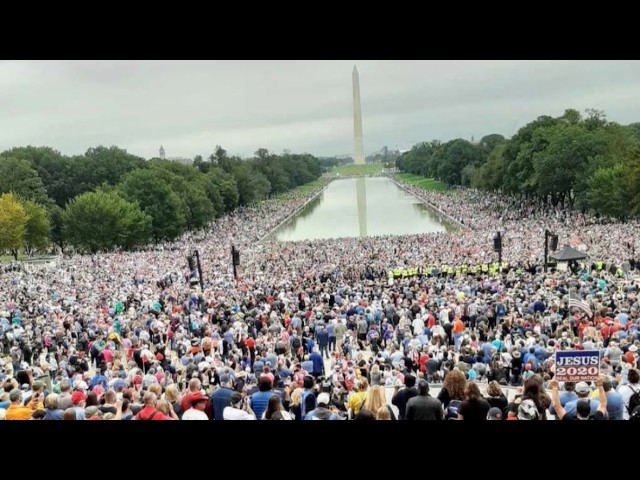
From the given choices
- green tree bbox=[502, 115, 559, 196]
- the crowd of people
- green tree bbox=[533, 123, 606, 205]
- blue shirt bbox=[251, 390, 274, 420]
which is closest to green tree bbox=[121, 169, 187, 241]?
the crowd of people

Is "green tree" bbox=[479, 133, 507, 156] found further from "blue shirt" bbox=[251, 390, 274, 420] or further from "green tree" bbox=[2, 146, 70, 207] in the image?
"blue shirt" bbox=[251, 390, 274, 420]

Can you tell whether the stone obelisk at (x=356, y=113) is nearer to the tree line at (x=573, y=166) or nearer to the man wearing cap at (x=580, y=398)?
the tree line at (x=573, y=166)

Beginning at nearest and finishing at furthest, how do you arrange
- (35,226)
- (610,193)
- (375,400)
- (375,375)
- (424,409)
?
(424,409) → (375,400) → (375,375) → (610,193) → (35,226)

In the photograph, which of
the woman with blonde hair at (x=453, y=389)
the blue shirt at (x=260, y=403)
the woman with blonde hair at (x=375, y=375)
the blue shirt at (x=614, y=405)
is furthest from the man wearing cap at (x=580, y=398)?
the woman with blonde hair at (x=375, y=375)

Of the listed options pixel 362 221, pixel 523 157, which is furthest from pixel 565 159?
pixel 362 221

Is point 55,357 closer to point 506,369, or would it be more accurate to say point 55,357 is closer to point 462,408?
point 506,369

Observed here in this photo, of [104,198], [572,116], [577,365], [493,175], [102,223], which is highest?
[572,116]

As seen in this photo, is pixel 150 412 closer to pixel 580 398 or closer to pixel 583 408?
pixel 583 408
